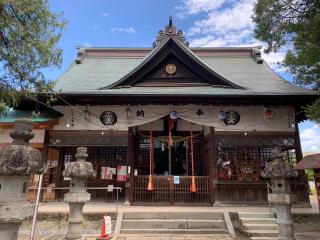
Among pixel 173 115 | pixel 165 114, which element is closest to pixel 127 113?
pixel 165 114

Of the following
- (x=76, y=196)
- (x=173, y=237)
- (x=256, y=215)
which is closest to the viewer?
(x=76, y=196)

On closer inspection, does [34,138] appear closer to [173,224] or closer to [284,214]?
[173,224]

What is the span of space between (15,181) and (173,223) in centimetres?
642

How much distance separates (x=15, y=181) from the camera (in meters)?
4.00

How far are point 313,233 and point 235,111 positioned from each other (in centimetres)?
573

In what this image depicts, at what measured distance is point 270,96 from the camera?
11422mm

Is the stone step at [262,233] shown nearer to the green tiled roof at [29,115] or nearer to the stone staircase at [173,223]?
the stone staircase at [173,223]

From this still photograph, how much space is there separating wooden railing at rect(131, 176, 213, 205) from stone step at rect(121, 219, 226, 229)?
243 centimetres

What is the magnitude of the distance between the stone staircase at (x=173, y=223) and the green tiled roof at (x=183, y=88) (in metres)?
5.16

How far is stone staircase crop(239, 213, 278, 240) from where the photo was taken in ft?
27.9

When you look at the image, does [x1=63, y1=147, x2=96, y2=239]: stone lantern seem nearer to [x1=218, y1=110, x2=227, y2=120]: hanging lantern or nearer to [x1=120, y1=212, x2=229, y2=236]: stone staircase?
[x1=120, y1=212, x2=229, y2=236]: stone staircase

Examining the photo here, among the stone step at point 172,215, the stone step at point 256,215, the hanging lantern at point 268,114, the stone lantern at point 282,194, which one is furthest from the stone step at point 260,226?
the hanging lantern at point 268,114

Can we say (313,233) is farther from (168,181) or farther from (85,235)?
(85,235)

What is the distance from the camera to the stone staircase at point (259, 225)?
850cm
